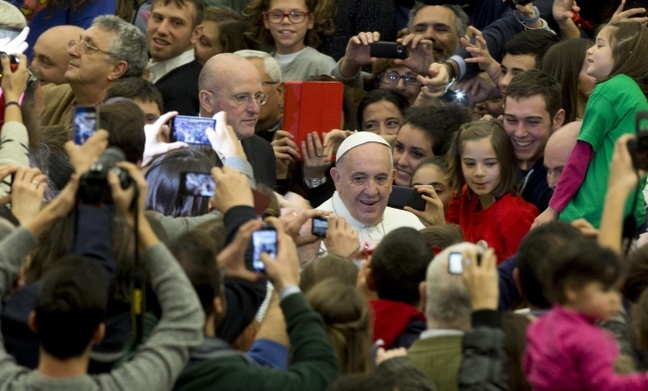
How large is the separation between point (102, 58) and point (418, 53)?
1758 millimetres

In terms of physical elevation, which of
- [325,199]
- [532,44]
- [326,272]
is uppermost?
[532,44]

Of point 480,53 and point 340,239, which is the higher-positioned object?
point 480,53

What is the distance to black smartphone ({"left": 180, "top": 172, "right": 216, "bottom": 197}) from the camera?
16.8 feet

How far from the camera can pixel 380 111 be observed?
824cm

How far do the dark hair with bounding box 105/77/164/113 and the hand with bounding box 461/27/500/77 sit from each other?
1766 millimetres

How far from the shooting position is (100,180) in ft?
14.0

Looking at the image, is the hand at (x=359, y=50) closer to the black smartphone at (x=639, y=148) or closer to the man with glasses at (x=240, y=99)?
the man with glasses at (x=240, y=99)

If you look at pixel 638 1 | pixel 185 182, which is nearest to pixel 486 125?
pixel 638 1

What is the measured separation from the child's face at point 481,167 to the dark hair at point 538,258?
242 centimetres

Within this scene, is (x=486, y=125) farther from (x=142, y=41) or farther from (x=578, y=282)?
(x=578, y=282)

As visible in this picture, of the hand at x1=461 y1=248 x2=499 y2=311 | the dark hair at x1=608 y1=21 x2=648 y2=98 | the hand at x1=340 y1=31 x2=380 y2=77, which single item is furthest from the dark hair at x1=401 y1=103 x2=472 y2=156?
the hand at x1=461 y1=248 x2=499 y2=311

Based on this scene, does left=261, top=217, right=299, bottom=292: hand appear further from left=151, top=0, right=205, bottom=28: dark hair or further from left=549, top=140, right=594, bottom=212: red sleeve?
left=151, top=0, right=205, bottom=28: dark hair

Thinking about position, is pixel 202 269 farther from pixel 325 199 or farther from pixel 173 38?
pixel 173 38

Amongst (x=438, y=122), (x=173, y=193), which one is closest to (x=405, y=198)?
(x=438, y=122)
